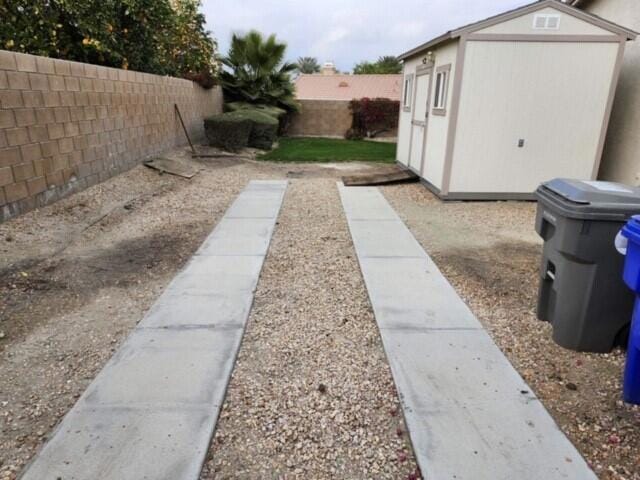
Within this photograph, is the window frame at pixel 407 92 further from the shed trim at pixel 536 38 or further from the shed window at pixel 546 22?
the shed window at pixel 546 22

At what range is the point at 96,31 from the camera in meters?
8.68

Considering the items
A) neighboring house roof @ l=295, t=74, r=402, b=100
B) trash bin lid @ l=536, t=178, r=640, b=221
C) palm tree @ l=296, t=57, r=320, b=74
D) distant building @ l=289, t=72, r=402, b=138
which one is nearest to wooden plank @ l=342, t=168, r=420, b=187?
trash bin lid @ l=536, t=178, r=640, b=221

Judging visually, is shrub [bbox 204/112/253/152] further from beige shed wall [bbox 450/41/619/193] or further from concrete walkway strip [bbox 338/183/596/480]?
concrete walkway strip [bbox 338/183/596/480]

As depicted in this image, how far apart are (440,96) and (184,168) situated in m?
5.53

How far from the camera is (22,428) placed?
2295 millimetres

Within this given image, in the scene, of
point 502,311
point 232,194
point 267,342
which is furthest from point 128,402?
point 232,194

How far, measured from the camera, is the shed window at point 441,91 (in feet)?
24.4

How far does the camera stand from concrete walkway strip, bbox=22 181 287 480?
2.05m

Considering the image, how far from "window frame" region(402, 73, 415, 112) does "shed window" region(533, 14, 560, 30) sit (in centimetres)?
344

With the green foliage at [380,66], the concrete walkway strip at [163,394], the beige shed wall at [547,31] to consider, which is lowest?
the concrete walkway strip at [163,394]

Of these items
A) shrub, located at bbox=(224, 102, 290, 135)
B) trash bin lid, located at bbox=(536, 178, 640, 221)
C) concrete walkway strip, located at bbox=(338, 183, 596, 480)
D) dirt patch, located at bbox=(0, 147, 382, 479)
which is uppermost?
shrub, located at bbox=(224, 102, 290, 135)

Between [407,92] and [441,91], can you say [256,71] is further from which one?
[441,91]

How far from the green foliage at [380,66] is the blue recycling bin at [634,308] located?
53.7m

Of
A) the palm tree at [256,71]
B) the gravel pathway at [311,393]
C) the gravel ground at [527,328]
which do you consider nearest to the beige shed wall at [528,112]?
the gravel ground at [527,328]
